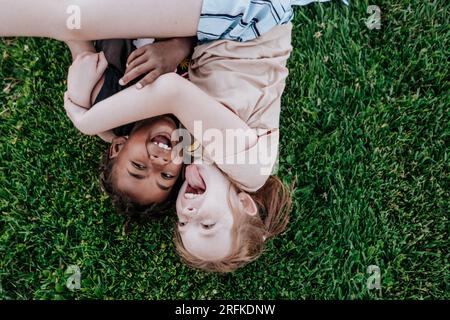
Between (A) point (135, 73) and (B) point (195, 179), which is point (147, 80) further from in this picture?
(B) point (195, 179)

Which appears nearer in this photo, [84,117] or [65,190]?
[84,117]

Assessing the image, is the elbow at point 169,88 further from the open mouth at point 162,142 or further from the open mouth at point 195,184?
the open mouth at point 195,184

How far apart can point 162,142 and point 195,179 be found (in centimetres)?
18

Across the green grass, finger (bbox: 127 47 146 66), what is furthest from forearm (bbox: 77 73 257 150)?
the green grass

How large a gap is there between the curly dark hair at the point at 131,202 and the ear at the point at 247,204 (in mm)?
236

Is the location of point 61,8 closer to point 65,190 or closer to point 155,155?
point 155,155

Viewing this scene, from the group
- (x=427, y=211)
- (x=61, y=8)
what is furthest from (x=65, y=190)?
(x=427, y=211)

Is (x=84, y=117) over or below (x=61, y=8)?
below

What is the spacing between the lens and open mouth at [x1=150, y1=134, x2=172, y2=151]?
200 cm

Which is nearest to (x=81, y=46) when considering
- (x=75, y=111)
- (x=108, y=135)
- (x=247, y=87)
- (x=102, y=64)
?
(x=102, y=64)

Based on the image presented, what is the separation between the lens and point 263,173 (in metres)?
2.06

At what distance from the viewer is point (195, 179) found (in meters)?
2.06
